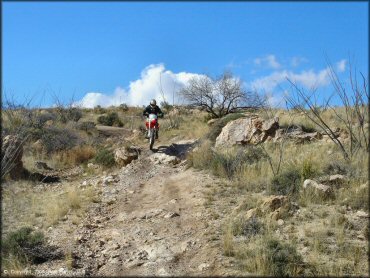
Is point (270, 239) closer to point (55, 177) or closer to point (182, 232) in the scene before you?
point (182, 232)

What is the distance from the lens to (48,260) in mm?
7383

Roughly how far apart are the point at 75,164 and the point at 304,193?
9.82 meters

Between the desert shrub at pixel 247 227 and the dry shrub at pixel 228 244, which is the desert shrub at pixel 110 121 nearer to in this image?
the desert shrub at pixel 247 227

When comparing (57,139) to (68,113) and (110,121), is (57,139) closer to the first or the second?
(68,113)

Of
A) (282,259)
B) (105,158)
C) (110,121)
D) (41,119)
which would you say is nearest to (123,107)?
(110,121)

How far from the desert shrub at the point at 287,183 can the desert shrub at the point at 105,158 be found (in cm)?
674

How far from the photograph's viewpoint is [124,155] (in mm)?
15102

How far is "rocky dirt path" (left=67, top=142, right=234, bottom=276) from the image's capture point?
22.1ft

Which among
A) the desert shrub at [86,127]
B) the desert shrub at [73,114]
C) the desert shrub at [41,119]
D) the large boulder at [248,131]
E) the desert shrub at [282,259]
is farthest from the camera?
the desert shrub at [73,114]

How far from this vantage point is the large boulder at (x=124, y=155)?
49.2 feet

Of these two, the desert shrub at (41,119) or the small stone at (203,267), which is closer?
the small stone at (203,267)

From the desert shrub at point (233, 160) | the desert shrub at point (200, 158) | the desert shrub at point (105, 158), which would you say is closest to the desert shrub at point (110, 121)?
the desert shrub at point (105, 158)

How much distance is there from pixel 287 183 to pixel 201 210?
79.3 inches

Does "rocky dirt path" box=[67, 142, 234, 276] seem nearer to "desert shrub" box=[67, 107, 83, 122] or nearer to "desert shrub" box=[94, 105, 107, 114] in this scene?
"desert shrub" box=[67, 107, 83, 122]
